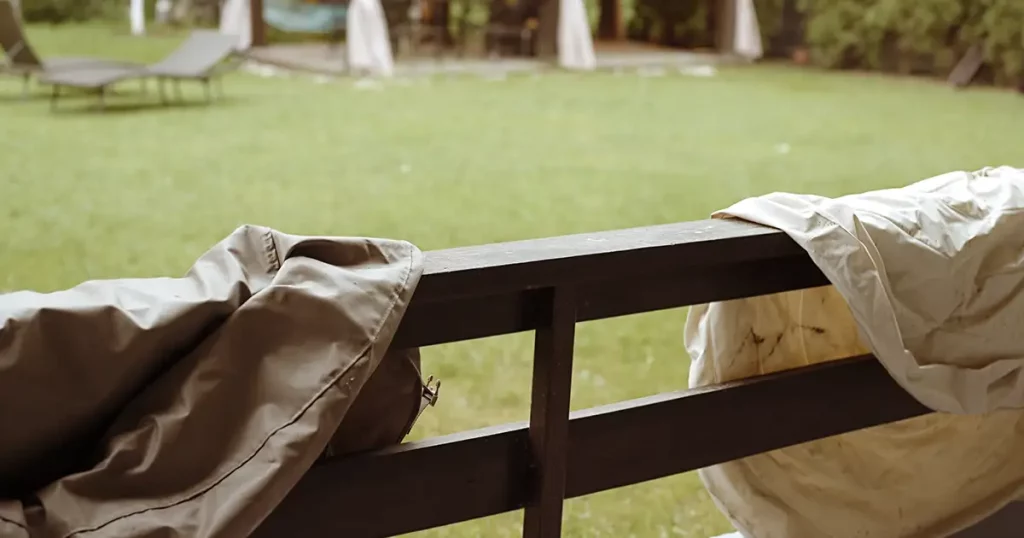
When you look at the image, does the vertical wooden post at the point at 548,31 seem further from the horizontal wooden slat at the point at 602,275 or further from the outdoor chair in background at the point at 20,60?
the horizontal wooden slat at the point at 602,275

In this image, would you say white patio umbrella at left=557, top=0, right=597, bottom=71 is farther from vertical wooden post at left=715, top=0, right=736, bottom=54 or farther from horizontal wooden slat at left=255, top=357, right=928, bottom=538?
horizontal wooden slat at left=255, top=357, right=928, bottom=538

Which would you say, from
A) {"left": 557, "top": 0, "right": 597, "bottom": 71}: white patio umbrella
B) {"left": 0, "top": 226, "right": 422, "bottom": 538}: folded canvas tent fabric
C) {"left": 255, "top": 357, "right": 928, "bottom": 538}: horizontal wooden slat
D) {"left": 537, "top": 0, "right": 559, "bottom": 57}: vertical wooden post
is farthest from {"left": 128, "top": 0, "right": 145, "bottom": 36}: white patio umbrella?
{"left": 0, "top": 226, "right": 422, "bottom": 538}: folded canvas tent fabric

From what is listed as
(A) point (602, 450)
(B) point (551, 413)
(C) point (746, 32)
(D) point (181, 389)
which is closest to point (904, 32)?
(C) point (746, 32)

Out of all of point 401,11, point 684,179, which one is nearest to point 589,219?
point 684,179

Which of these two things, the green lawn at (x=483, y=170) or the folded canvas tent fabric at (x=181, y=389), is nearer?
the folded canvas tent fabric at (x=181, y=389)

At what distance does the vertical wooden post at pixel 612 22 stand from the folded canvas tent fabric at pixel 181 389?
1372 centimetres

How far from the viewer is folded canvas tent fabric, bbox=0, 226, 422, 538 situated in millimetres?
1182

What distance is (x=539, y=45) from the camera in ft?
40.5

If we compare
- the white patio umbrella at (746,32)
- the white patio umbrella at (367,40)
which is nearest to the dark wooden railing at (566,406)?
the white patio umbrella at (367,40)

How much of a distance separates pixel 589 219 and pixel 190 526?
429 cm

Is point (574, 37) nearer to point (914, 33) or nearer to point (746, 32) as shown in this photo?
point (746, 32)

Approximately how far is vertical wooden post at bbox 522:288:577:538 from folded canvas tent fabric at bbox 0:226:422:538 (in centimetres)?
24

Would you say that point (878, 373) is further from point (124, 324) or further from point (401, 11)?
point (401, 11)

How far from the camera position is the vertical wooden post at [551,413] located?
150cm
